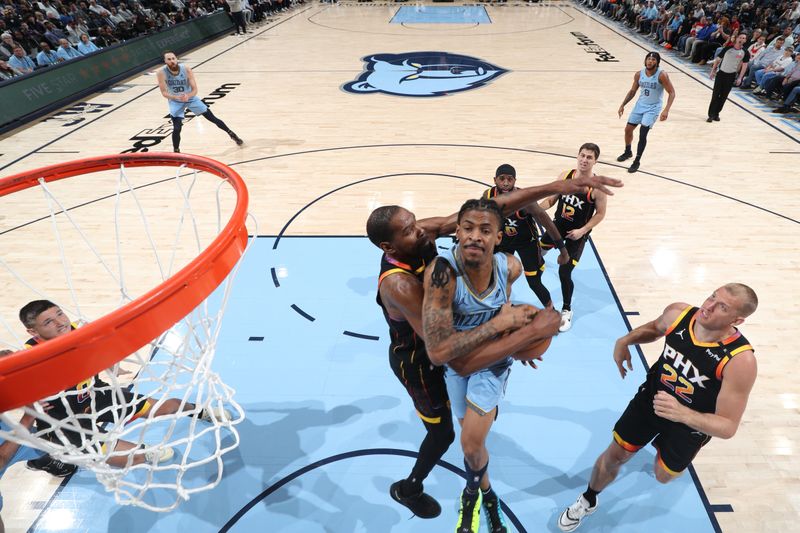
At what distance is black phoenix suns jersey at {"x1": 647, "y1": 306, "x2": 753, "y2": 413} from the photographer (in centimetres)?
232

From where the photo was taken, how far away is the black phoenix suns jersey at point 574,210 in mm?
4266

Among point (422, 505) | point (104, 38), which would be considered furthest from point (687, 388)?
point (104, 38)

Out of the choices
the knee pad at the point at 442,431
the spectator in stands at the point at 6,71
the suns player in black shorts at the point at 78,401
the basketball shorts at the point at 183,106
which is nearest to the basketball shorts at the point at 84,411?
the suns player in black shorts at the point at 78,401

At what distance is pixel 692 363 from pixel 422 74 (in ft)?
39.5

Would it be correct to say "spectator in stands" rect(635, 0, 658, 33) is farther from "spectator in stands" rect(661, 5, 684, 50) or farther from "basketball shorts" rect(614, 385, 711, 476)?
"basketball shorts" rect(614, 385, 711, 476)

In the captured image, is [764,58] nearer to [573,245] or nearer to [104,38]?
[573,245]

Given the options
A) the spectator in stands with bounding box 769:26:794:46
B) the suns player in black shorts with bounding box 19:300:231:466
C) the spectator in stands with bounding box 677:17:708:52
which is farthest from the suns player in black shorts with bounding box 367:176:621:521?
the spectator in stands with bounding box 677:17:708:52

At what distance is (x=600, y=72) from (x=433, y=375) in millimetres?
12774

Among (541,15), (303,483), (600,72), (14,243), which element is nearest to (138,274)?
(14,243)

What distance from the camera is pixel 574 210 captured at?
14.2 feet

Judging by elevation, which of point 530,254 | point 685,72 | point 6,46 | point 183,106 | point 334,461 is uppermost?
point 6,46

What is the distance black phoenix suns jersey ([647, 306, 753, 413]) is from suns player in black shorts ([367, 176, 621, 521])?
82 centimetres

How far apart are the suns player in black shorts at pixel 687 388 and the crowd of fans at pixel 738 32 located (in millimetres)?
9377

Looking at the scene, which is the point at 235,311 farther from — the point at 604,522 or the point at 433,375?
the point at 604,522
